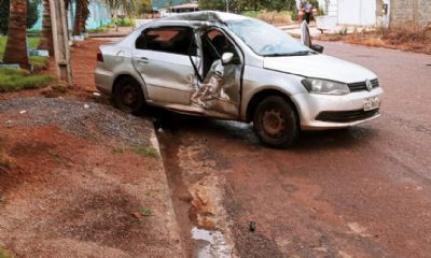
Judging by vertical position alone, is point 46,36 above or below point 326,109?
above

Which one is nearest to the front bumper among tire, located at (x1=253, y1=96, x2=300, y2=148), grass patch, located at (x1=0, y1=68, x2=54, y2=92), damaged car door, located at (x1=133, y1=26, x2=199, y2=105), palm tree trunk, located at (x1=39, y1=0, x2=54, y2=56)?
tire, located at (x1=253, y1=96, x2=300, y2=148)

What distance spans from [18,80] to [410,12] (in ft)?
71.0

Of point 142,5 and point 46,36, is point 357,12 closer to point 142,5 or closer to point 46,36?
point 142,5

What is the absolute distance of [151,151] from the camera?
279 inches

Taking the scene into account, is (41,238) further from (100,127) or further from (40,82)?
(40,82)

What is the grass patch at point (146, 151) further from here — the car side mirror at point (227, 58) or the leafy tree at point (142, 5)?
the leafy tree at point (142, 5)

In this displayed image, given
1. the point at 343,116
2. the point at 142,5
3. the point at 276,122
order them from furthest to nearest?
the point at 142,5, the point at 276,122, the point at 343,116

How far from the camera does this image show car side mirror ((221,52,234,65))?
25.6ft

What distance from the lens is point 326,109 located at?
7.18m

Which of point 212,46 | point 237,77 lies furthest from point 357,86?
point 212,46

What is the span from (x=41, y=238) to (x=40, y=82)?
277 inches

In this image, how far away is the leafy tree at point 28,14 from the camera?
1011 inches

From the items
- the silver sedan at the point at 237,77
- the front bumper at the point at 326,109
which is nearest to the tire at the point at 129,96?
the silver sedan at the point at 237,77

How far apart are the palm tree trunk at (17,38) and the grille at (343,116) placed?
7.65 metres
